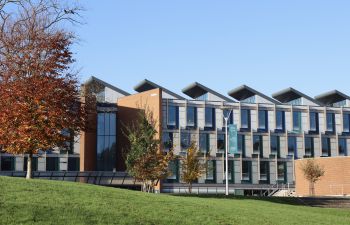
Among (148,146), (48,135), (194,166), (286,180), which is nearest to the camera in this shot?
(48,135)

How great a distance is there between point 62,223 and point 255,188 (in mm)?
63515

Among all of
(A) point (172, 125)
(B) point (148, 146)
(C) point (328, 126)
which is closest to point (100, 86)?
(A) point (172, 125)

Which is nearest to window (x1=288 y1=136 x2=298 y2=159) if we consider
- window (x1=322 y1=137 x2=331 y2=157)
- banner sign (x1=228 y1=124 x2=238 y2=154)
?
window (x1=322 y1=137 x2=331 y2=157)

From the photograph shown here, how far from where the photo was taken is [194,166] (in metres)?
48.5

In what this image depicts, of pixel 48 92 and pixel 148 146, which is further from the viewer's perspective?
pixel 148 146

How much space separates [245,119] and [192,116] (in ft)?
26.3

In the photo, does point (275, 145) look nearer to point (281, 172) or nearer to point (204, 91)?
point (281, 172)

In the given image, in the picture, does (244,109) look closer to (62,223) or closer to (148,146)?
(148,146)

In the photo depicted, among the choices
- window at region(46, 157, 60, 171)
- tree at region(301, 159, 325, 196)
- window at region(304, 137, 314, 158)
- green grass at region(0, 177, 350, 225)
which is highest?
window at region(304, 137, 314, 158)

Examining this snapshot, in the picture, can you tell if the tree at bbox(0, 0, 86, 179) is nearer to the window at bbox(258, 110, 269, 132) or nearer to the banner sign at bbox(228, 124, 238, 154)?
the banner sign at bbox(228, 124, 238, 154)

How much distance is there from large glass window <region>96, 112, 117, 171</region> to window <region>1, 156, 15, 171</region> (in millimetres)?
10580

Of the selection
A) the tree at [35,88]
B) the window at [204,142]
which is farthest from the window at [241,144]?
the tree at [35,88]

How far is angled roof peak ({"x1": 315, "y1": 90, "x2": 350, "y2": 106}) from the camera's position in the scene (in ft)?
279

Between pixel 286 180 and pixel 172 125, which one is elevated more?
pixel 172 125
